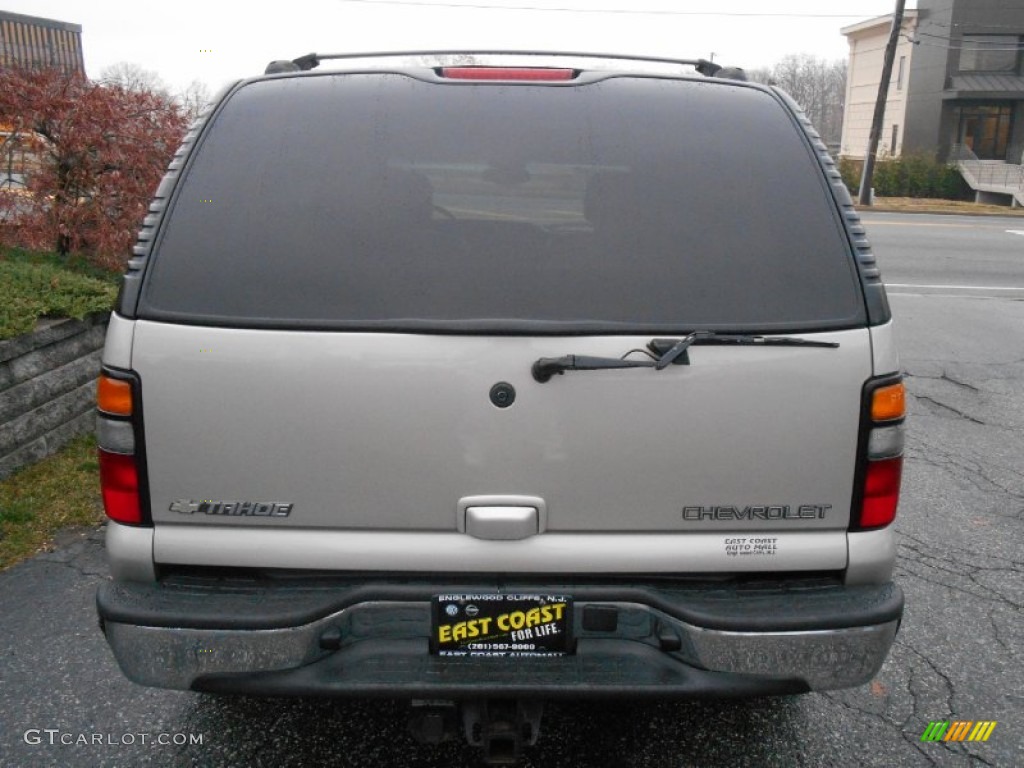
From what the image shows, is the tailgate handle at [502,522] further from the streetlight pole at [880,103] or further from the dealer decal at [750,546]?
the streetlight pole at [880,103]

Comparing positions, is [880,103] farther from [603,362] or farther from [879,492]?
[603,362]

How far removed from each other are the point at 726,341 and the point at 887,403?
0.44 m

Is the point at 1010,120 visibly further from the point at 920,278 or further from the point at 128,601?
the point at 128,601

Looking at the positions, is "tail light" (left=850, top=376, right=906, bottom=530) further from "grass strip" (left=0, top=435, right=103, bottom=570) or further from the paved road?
"grass strip" (left=0, top=435, right=103, bottom=570)

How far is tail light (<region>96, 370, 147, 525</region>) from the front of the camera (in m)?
2.29

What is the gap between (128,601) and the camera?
2326mm

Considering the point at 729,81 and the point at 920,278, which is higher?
the point at 729,81

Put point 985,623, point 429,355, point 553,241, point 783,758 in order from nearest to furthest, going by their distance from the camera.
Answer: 1. point 429,355
2. point 553,241
3. point 783,758
4. point 985,623

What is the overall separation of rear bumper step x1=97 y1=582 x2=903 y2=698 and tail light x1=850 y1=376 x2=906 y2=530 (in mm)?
235

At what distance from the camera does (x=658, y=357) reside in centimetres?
223

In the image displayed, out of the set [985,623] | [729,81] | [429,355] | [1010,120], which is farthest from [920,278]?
[1010,120]

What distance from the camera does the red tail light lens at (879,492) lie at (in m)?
2.36

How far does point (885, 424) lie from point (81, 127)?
5.45m

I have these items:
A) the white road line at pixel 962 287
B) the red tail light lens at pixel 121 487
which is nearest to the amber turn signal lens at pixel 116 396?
the red tail light lens at pixel 121 487
